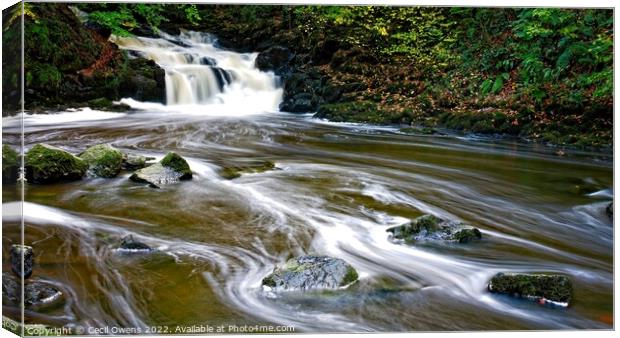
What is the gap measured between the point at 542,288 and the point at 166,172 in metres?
2.61

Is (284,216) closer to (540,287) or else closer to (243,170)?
(243,170)

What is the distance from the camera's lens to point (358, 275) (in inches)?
154

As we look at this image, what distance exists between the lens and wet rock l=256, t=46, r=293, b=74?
15.3ft

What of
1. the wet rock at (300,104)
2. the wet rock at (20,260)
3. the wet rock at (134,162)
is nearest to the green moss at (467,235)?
the wet rock at (300,104)

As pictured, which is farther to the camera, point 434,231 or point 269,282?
point 434,231

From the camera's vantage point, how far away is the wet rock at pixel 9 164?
3.79 meters

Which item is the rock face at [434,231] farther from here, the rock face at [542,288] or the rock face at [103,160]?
the rock face at [103,160]

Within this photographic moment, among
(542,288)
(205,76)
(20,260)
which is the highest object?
(205,76)

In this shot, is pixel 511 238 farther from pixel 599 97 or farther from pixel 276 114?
pixel 276 114

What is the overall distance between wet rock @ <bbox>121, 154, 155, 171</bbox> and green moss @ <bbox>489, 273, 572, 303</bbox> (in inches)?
100

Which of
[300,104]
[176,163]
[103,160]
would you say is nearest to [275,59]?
[300,104]

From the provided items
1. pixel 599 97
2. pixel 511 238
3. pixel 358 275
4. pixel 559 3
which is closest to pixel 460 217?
pixel 511 238

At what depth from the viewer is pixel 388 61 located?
4.71 meters

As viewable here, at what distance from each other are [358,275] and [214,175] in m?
1.33
